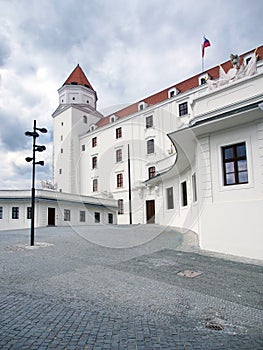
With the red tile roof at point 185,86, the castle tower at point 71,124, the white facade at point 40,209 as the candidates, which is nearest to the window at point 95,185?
the castle tower at point 71,124

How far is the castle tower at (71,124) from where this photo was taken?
1689 inches

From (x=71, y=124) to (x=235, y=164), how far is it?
3710 cm

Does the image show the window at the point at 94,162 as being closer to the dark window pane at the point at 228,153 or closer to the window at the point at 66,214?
the window at the point at 66,214

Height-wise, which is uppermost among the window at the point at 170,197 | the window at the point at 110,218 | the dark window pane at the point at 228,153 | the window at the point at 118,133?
the window at the point at 118,133

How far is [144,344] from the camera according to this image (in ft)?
11.5

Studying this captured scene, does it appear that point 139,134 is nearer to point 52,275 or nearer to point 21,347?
point 52,275

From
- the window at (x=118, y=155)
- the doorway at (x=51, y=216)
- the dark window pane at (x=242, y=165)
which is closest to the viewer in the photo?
the dark window pane at (x=242, y=165)

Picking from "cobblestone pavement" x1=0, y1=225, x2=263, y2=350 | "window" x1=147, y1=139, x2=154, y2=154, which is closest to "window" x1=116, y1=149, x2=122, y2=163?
"window" x1=147, y1=139, x2=154, y2=154

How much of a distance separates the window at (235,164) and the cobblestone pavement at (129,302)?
277 centimetres

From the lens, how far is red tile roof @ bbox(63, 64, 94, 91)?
47.4 metres

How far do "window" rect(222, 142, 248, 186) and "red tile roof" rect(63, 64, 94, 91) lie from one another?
42.0 metres

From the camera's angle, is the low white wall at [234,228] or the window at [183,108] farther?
the window at [183,108]

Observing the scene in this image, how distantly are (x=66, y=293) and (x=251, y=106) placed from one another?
747 centimetres

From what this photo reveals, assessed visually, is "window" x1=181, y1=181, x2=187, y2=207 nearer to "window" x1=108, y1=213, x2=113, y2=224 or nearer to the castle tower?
"window" x1=108, y1=213, x2=113, y2=224
